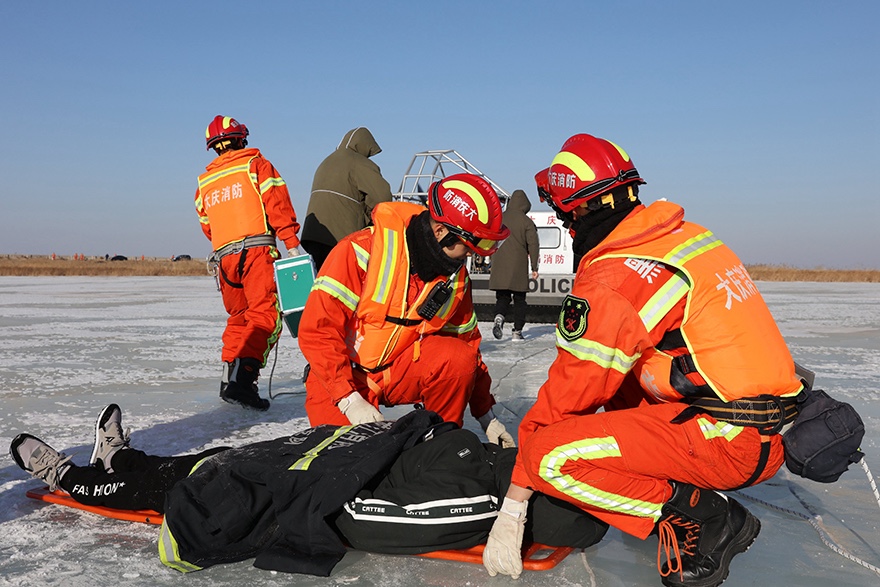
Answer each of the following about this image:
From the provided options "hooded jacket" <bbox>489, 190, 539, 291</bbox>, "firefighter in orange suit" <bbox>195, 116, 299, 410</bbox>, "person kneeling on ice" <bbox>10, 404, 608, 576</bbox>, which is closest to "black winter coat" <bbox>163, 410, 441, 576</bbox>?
"person kneeling on ice" <bbox>10, 404, 608, 576</bbox>

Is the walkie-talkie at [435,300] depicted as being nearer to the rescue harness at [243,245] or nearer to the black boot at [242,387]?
the black boot at [242,387]

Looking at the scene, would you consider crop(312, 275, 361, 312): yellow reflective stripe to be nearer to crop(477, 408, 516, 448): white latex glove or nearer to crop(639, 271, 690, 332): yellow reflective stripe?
crop(477, 408, 516, 448): white latex glove

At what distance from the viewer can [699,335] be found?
74.7 inches

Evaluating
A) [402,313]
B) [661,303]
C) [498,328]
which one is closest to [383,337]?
[402,313]

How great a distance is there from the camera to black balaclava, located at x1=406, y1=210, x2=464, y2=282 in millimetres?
2838

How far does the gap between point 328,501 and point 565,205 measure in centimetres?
113

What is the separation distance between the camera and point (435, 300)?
9.66 ft

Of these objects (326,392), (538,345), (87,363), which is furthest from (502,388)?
(87,363)

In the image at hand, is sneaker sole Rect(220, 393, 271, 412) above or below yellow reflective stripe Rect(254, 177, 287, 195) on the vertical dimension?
below

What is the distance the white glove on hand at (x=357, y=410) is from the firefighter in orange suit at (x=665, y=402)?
75 centimetres

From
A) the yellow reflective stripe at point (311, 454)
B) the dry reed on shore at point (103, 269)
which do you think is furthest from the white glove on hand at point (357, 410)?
the dry reed on shore at point (103, 269)

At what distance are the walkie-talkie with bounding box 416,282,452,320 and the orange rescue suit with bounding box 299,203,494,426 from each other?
0.09 ft

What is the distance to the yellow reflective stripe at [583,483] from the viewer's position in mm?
1904

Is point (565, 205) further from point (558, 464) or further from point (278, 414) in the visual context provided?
point (278, 414)
